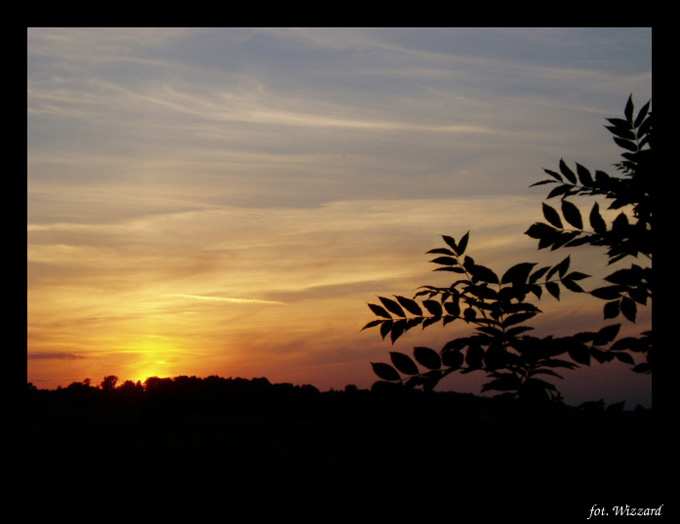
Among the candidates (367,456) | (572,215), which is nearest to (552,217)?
(572,215)

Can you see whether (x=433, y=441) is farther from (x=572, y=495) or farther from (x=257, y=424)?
(x=257, y=424)

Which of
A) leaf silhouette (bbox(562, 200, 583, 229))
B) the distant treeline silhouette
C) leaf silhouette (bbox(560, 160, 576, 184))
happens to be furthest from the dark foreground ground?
leaf silhouette (bbox(560, 160, 576, 184))

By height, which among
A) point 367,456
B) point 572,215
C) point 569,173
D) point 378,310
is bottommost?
point 367,456

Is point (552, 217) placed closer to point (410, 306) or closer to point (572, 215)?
point (572, 215)

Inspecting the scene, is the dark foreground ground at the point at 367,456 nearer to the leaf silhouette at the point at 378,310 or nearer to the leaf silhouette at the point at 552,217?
the leaf silhouette at the point at 378,310

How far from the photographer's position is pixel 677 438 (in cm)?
231

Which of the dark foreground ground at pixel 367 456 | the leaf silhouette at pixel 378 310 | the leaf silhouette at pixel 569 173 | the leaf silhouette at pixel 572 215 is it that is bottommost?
the dark foreground ground at pixel 367 456

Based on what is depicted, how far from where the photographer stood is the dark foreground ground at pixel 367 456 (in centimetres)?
238

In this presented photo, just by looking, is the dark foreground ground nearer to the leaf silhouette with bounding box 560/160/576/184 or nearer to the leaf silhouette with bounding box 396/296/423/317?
the leaf silhouette with bounding box 396/296/423/317

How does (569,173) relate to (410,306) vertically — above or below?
above

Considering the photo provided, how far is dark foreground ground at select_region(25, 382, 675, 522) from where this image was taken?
2.38m

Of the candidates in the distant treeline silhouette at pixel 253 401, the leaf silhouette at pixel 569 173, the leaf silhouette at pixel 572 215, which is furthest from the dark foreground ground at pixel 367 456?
the leaf silhouette at pixel 569 173

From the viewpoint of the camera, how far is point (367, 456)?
11.1 ft
